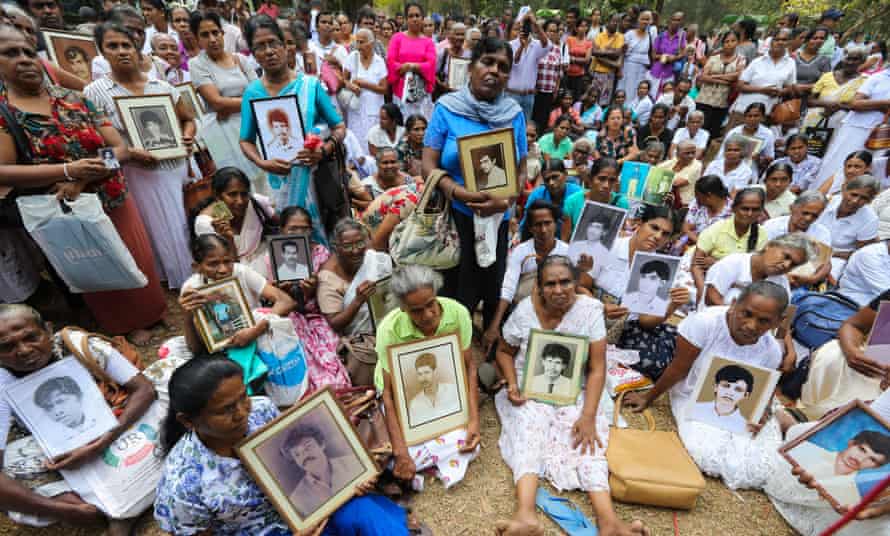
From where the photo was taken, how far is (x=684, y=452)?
2.82 m

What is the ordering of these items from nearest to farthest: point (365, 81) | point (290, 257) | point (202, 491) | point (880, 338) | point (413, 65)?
point (202, 491) < point (880, 338) < point (290, 257) < point (413, 65) < point (365, 81)

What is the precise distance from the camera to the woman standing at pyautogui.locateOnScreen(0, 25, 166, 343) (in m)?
2.68

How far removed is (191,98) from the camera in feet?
14.2

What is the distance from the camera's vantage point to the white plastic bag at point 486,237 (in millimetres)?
3086

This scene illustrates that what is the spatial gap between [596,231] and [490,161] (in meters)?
1.59

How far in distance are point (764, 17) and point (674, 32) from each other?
19.7m

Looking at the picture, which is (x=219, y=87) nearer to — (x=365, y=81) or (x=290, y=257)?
(x=290, y=257)

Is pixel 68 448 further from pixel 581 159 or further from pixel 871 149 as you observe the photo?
pixel 871 149

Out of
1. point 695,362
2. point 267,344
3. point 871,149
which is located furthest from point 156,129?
point 871,149

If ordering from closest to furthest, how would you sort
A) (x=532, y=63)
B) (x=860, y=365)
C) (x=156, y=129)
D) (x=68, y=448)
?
1. (x=68, y=448)
2. (x=860, y=365)
3. (x=156, y=129)
4. (x=532, y=63)

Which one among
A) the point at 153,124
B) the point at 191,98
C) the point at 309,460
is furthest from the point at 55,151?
the point at 309,460

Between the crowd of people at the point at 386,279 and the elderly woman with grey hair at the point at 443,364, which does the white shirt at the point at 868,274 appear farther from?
the elderly woman with grey hair at the point at 443,364

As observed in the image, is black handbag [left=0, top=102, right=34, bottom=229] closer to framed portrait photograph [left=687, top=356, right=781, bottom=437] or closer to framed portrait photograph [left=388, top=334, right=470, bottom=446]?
framed portrait photograph [left=388, top=334, right=470, bottom=446]

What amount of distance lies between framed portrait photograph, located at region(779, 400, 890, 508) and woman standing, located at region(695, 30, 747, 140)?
7882 millimetres
